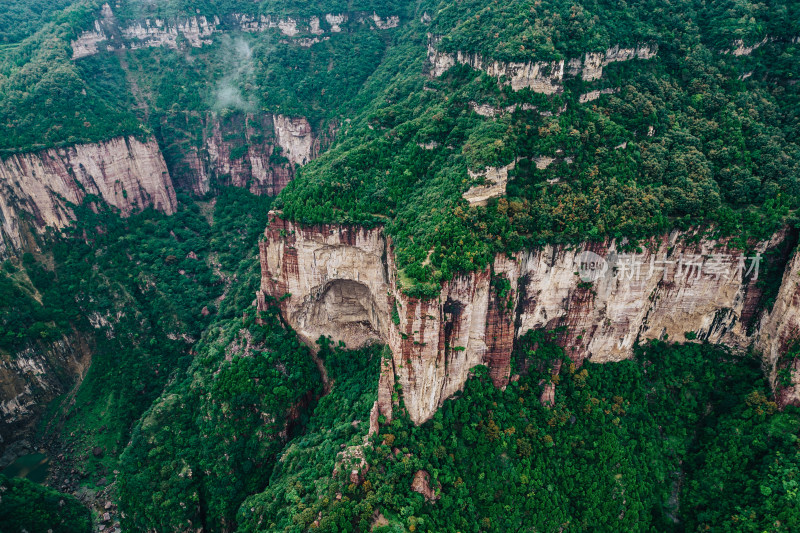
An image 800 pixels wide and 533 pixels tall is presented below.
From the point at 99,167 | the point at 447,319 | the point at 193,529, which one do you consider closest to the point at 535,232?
the point at 447,319

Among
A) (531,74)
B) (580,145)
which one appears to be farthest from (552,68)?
(580,145)

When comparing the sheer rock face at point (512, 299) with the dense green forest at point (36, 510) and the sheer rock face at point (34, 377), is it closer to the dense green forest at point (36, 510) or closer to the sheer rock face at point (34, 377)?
the sheer rock face at point (34, 377)

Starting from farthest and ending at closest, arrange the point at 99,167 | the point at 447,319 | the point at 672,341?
the point at 99,167
the point at 672,341
the point at 447,319

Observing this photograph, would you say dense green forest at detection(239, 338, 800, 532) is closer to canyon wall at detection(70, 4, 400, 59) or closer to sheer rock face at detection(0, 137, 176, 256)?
sheer rock face at detection(0, 137, 176, 256)

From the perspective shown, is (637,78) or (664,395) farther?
(637,78)

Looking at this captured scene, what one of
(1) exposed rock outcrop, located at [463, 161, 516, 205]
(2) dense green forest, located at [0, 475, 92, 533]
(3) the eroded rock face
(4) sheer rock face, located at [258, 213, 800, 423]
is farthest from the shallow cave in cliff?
(2) dense green forest, located at [0, 475, 92, 533]

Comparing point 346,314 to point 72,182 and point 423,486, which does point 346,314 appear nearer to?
point 423,486

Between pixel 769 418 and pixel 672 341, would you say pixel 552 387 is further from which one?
pixel 769 418
